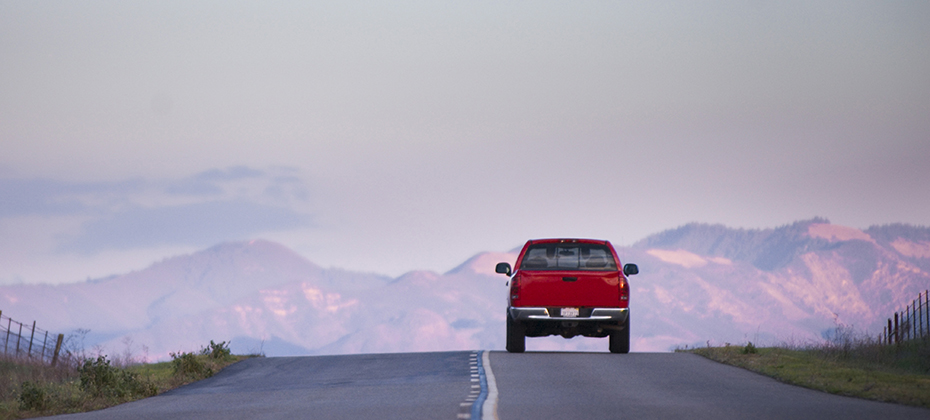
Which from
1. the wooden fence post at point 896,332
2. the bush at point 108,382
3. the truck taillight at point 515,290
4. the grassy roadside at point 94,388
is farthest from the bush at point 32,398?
the wooden fence post at point 896,332

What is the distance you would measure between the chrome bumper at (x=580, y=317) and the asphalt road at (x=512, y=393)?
2.49ft

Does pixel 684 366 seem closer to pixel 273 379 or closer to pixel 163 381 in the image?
pixel 273 379

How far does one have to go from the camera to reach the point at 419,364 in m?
19.9

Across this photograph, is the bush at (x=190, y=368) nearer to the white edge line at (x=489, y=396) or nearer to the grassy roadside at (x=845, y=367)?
the white edge line at (x=489, y=396)

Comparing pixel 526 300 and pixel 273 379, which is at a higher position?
pixel 526 300

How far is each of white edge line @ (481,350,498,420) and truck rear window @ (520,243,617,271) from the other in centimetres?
211

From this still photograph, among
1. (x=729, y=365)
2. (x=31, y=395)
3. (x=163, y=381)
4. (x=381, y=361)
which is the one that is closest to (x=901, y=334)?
(x=729, y=365)

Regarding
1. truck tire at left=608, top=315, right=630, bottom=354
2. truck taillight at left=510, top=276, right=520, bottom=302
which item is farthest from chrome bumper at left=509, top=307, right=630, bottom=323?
truck tire at left=608, top=315, right=630, bottom=354

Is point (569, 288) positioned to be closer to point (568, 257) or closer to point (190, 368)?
point (568, 257)

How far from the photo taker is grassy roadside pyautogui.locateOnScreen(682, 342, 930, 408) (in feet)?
44.6

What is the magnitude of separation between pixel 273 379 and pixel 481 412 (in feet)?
26.1

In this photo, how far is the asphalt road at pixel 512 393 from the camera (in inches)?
460

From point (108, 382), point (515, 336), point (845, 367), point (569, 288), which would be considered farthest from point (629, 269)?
point (108, 382)

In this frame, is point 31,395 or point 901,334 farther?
point 901,334
